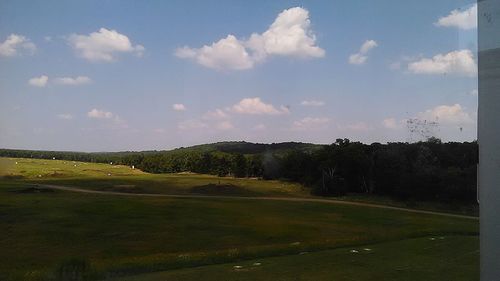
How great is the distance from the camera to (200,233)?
10062 millimetres

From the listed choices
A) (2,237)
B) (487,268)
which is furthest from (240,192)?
(487,268)

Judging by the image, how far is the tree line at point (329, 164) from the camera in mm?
9531

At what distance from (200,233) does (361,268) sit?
16.4 ft

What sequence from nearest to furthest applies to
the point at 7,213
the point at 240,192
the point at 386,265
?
the point at 386,265
the point at 7,213
the point at 240,192

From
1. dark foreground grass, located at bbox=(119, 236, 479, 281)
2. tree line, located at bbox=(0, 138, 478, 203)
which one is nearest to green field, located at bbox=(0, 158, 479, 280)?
dark foreground grass, located at bbox=(119, 236, 479, 281)

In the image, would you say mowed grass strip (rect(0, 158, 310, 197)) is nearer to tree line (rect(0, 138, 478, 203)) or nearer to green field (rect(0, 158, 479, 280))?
green field (rect(0, 158, 479, 280))

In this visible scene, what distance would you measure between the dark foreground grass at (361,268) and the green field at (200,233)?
2 cm

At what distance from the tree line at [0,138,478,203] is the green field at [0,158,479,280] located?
30 cm

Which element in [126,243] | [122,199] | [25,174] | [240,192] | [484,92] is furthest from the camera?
[240,192]

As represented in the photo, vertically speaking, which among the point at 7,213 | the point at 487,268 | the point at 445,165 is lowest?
the point at 7,213

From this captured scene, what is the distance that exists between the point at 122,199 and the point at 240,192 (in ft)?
8.19

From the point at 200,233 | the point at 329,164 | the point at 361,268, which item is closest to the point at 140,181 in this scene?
the point at 200,233

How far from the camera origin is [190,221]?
1025cm

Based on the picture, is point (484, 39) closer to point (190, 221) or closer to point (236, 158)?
point (236, 158)
